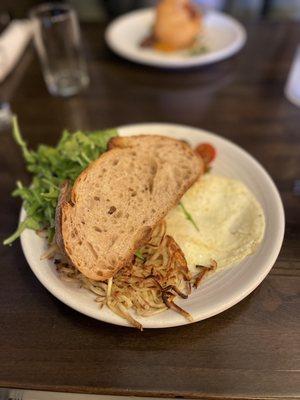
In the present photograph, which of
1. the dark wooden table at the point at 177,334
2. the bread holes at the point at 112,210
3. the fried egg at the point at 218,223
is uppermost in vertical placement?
the bread holes at the point at 112,210

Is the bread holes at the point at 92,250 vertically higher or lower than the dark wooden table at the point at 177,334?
higher

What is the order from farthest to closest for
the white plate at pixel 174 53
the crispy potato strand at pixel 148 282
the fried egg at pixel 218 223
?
the white plate at pixel 174 53 < the fried egg at pixel 218 223 < the crispy potato strand at pixel 148 282

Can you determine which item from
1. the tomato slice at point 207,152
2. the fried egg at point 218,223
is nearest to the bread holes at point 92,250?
the fried egg at point 218,223

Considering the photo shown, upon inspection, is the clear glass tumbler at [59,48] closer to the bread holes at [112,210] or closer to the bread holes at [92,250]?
the bread holes at [112,210]

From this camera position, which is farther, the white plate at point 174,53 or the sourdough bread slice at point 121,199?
the white plate at point 174,53

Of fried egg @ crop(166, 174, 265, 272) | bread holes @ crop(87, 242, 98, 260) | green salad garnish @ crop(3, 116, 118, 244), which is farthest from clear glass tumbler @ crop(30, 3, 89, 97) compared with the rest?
bread holes @ crop(87, 242, 98, 260)

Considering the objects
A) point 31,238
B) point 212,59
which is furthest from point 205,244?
point 212,59

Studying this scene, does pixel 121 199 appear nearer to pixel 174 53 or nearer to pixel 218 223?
pixel 218 223

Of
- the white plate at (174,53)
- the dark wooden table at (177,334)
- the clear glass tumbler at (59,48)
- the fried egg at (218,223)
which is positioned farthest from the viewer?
the white plate at (174,53)
